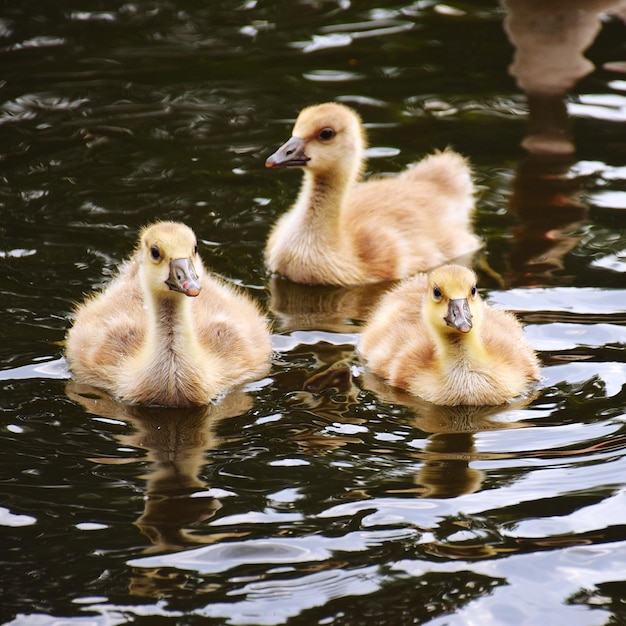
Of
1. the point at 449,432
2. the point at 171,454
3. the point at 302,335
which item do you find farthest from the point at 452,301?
the point at 171,454

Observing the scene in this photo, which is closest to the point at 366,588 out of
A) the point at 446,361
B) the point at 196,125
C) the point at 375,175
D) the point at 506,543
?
the point at 506,543

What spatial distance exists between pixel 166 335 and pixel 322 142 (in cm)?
207

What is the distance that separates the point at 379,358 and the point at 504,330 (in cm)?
66

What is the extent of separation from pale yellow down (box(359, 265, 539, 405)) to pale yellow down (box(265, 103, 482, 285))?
1.27m

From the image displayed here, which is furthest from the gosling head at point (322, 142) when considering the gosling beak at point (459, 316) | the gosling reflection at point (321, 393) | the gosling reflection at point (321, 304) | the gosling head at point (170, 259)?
the gosling beak at point (459, 316)

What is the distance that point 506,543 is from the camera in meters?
4.84

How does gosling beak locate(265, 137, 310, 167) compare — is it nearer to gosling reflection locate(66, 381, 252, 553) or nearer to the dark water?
the dark water

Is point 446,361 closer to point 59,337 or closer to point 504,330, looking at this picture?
point 504,330

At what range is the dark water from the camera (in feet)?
15.3

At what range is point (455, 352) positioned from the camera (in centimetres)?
621

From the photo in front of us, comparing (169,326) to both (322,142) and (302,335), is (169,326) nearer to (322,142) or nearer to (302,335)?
(302,335)

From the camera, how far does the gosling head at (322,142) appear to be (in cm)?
762

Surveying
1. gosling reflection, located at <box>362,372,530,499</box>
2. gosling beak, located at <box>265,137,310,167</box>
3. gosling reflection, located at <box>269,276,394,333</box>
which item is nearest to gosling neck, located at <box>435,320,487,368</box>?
gosling reflection, located at <box>362,372,530,499</box>

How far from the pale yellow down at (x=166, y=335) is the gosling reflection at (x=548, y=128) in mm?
1862
